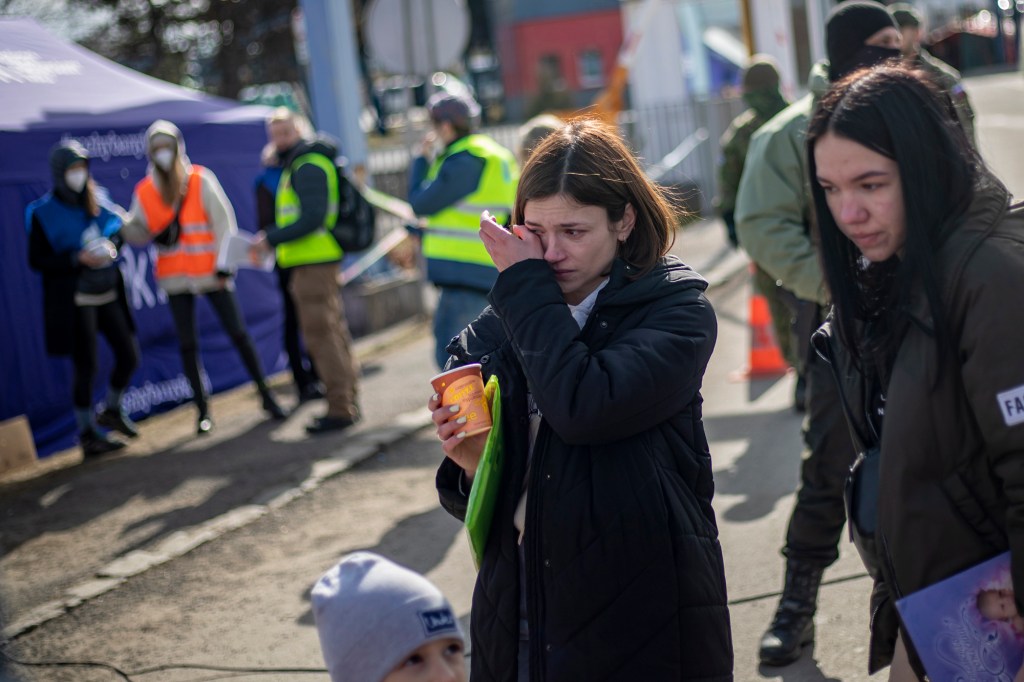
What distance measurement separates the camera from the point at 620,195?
2.56m

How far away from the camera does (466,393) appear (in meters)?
2.42

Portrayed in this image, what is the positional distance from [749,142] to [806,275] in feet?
9.59

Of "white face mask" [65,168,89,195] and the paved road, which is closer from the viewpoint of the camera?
the paved road

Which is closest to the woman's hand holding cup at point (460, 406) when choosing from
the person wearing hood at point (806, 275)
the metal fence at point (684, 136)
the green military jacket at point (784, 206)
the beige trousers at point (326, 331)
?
the person wearing hood at point (806, 275)

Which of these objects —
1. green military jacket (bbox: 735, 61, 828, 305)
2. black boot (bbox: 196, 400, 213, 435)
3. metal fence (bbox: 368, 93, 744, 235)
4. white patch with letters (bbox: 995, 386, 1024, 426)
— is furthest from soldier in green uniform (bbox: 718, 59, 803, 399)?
metal fence (bbox: 368, 93, 744, 235)

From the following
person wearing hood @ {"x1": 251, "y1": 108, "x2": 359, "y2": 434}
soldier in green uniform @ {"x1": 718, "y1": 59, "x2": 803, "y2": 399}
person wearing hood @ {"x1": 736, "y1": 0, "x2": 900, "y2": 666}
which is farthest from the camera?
person wearing hood @ {"x1": 251, "y1": 108, "x2": 359, "y2": 434}

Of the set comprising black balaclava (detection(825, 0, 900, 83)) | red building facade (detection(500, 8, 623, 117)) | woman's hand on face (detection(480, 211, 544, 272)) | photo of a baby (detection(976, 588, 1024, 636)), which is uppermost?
red building facade (detection(500, 8, 623, 117))

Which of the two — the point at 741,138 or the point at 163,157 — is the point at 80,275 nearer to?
the point at 163,157

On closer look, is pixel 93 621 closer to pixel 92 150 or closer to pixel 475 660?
pixel 475 660

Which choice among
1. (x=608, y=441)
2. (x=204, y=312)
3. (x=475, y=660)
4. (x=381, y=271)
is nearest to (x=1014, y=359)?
(x=608, y=441)

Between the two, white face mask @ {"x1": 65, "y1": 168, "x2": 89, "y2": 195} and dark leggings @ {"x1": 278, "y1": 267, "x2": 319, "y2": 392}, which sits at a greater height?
white face mask @ {"x1": 65, "y1": 168, "x2": 89, "y2": 195}

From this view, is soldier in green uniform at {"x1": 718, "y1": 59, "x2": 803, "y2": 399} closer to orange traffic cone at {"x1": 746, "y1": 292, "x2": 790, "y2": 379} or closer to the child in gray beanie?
orange traffic cone at {"x1": 746, "y1": 292, "x2": 790, "y2": 379}

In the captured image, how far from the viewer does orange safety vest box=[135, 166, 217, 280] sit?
8.84 meters

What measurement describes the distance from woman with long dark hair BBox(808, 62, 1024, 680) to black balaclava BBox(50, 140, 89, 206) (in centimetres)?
712
